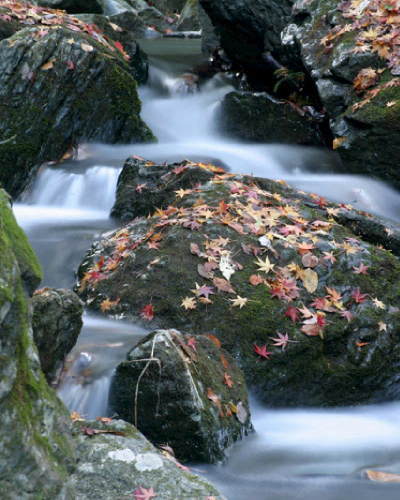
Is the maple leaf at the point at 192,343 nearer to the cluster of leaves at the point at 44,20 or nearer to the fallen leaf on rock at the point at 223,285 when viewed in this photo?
the fallen leaf on rock at the point at 223,285

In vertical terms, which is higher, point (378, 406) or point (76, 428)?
point (76, 428)

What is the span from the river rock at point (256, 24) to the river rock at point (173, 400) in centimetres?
810

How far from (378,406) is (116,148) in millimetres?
5607

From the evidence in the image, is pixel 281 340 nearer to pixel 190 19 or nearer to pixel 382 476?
pixel 382 476

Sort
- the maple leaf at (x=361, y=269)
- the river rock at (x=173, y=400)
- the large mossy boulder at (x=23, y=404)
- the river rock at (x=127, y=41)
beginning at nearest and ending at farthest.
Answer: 1. the large mossy boulder at (x=23, y=404)
2. the river rock at (x=173, y=400)
3. the maple leaf at (x=361, y=269)
4. the river rock at (x=127, y=41)

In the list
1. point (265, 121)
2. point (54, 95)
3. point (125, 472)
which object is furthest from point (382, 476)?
point (265, 121)

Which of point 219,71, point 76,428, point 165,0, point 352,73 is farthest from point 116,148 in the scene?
point 165,0

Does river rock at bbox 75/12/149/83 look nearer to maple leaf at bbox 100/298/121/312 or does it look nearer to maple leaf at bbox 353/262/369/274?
maple leaf at bbox 100/298/121/312

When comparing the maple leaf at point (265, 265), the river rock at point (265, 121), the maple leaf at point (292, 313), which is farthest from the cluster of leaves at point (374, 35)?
the maple leaf at point (292, 313)

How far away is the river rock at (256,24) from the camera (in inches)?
419

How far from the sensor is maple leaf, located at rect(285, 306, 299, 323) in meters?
4.17

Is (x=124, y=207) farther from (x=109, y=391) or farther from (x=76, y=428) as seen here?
(x=76, y=428)

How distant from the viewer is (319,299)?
433cm

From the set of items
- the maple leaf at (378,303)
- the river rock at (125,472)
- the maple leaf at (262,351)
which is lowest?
the maple leaf at (262,351)
